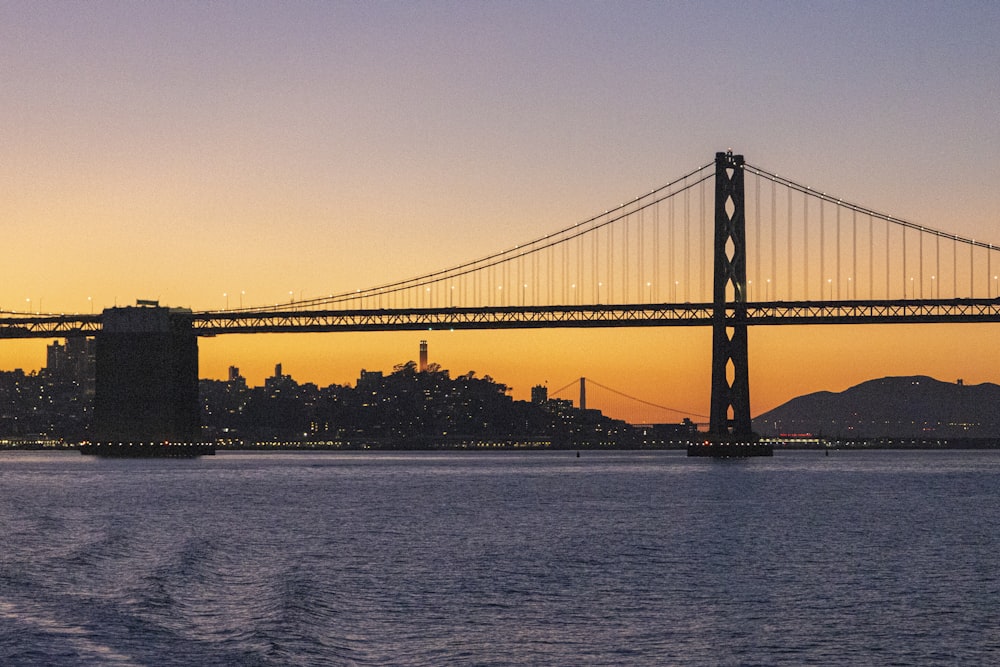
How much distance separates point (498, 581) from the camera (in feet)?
96.3

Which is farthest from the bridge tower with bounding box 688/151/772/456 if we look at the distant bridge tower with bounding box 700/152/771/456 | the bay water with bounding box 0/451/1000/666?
the bay water with bounding box 0/451/1000/666

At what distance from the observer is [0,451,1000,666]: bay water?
2120 centimetres

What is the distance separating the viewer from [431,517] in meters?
47.8

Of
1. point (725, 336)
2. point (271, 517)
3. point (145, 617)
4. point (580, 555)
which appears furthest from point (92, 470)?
point (145, 617)

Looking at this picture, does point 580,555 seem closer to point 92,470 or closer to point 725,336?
point 725,336

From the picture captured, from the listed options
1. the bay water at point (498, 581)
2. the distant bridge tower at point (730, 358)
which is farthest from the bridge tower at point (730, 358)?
the bay water at point (498, 581)

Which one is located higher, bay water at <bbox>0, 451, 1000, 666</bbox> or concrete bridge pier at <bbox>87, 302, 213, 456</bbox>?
concrete bridge pier at <bbox>87, 302, 213, 456</bbox>

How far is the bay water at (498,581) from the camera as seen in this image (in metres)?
21.2

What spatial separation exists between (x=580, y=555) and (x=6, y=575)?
42.2 ft

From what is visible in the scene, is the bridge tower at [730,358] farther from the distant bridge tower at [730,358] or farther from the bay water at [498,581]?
the bay water at [498,581]

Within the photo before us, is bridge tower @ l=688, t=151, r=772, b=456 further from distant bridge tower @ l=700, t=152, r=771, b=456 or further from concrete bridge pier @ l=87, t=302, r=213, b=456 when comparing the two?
concrete bridge pier @ l=87, t=302, r=213, b=456

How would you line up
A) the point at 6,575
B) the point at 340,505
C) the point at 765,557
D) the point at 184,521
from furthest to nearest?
1. the point at 340,505
2. the point at 184,521
3. the point at 765,557
4. the point at 6,575

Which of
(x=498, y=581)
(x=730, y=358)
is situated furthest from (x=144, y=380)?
(x=498, y=581)

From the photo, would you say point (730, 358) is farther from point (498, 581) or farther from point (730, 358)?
point (498, 581)
